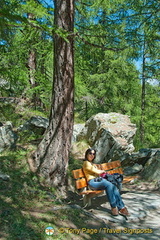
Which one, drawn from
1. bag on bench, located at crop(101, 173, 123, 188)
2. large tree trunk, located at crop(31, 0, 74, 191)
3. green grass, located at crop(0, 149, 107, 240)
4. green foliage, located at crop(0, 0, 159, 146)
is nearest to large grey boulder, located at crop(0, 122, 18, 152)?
green grass, located at crop(0, 149, 107, 240)

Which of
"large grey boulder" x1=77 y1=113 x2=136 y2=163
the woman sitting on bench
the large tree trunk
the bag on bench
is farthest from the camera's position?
"large grey boulder" x1=77 y1=113 x2=136 y2=163

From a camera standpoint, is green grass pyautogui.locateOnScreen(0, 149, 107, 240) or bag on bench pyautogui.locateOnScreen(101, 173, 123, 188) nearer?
green grass pyautogui.locateOnScreen(0, 149, 107, 240)

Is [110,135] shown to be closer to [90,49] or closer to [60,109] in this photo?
[60,109]

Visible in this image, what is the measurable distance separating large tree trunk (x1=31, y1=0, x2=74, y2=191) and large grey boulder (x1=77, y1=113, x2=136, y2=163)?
343 cm

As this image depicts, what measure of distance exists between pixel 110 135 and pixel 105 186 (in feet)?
13.6

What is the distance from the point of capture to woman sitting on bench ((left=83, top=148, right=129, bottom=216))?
4.28 meters

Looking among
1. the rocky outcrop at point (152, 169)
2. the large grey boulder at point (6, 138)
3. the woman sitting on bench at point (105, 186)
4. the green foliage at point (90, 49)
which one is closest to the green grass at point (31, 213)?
the woman sitting on bench at point (105, 186)

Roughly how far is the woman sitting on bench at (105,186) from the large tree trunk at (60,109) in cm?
74

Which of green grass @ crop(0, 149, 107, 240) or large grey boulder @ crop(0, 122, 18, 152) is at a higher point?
large grey boulder @ crop(0, 122, 18, 152)

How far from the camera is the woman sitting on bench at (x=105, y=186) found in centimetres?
428

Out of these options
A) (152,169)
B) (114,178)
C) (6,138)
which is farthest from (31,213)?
(152,169)

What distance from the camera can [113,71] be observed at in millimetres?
13406

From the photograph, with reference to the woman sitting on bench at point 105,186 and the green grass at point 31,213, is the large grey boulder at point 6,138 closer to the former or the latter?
the green grass at point 31,213

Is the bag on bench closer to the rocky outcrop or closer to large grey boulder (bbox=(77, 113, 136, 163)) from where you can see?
the rocky outcrop
